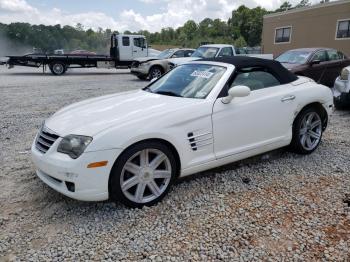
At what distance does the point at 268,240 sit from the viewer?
8.68 ft

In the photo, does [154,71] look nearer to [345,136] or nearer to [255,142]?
[345,136]

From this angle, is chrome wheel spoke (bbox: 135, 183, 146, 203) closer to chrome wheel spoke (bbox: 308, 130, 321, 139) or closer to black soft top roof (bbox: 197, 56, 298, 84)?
black soft top roof (bbox: 197, 56, 298, 84)

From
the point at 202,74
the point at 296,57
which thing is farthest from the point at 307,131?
the point at 296,57

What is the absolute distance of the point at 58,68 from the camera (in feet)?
58.2

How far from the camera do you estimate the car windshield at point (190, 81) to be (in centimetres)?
367

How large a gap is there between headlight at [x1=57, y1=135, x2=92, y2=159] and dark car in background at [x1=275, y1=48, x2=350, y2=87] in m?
7.82

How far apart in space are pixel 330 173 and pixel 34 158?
348cm

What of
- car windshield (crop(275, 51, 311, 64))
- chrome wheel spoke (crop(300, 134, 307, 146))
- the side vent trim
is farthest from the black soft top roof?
car windshield (crop(275, 51, 311, 64))

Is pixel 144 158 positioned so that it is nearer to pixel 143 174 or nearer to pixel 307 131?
pixel 143 174

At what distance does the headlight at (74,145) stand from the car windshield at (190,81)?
1.33m

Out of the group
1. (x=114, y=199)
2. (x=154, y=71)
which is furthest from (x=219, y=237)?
(x=154, y=71)

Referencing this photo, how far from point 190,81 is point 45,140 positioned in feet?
5.95

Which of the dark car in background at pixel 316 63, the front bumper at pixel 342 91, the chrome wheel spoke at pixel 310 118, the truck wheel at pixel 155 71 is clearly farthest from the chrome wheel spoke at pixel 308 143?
the truck wheel at pixel 155 71

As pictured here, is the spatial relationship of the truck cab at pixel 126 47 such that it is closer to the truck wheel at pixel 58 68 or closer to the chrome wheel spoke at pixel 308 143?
the truck wheel at pixel 58 68
